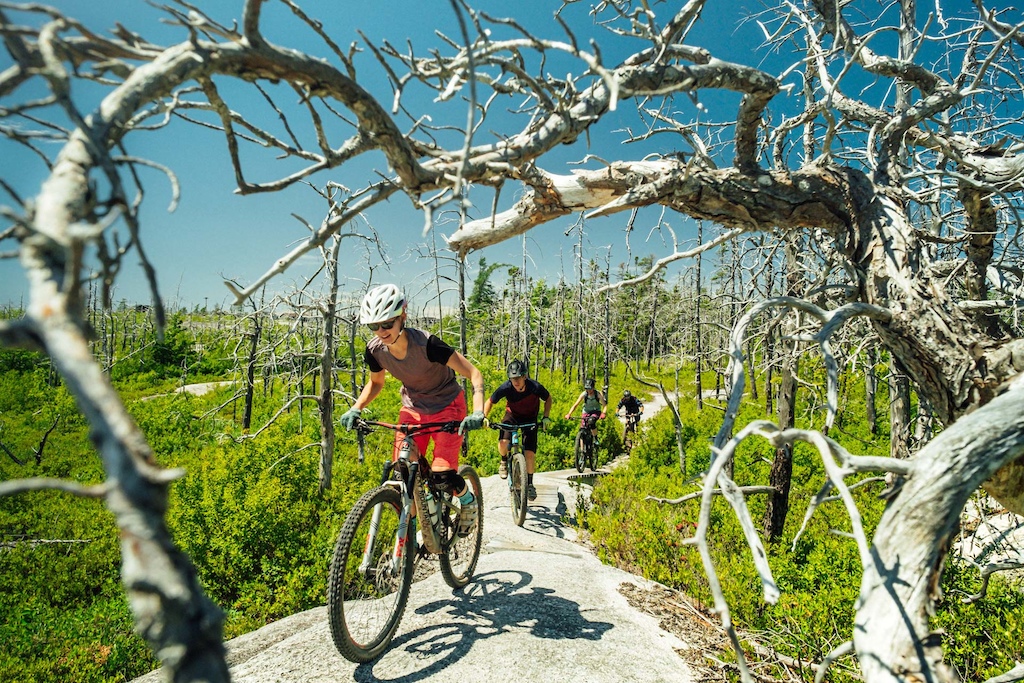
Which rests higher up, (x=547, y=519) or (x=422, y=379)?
(x=422, y=379)

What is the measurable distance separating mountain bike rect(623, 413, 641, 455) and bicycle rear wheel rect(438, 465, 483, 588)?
9460 millimetres

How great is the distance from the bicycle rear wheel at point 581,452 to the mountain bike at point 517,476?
14.4 feet

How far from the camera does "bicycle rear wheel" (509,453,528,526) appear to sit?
6.72 meters

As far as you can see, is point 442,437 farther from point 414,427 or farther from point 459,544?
point 459,544

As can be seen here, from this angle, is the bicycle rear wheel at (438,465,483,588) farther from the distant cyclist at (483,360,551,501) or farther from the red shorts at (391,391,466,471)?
the distant cyclist at (483,360,551,501)

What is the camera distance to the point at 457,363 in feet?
13.1

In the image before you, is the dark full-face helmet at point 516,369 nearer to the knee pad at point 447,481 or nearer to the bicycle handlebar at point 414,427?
the knee pad at point 447,481

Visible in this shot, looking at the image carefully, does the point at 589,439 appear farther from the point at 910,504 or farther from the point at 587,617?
the point at 910,504

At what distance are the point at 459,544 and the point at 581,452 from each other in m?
6.84

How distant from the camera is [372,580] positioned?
357cm

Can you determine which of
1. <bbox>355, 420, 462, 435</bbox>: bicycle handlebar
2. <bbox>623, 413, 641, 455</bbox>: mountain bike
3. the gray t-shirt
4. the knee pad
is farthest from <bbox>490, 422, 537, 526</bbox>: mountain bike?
<bbox>623, 413, 641, 455</bbox>: mountain bike

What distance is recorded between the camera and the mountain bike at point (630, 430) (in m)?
13.7

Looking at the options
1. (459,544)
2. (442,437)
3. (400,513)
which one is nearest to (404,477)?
(400,513)

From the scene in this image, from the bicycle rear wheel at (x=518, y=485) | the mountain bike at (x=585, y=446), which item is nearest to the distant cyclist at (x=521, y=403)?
the bicycle rear wheel at (x=518, y=485)
